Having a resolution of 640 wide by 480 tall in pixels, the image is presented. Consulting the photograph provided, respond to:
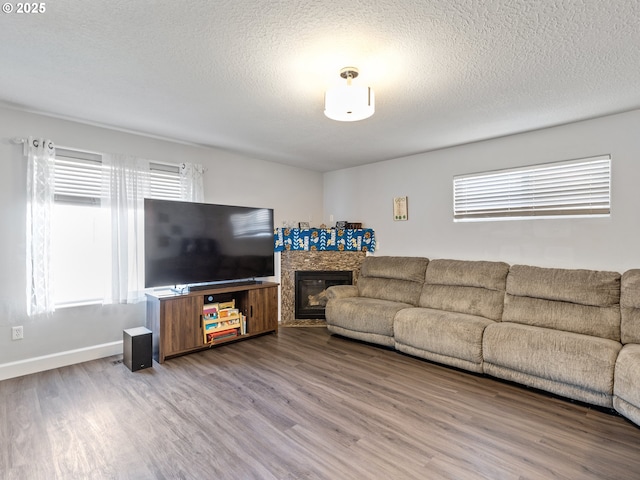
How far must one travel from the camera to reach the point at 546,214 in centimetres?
337

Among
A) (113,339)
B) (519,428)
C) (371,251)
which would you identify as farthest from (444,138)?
(113,339)

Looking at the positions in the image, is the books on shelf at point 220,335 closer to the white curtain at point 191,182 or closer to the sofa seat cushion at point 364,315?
the sofa seat cushion at point 364,315

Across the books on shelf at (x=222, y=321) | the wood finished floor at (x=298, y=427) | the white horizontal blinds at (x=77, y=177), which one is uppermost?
the white horizontal blinds at (x=77, y=177)

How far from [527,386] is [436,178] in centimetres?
254

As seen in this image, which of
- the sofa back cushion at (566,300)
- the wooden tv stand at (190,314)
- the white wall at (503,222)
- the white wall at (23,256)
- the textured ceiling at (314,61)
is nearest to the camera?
the textured ceiling at (314,61)

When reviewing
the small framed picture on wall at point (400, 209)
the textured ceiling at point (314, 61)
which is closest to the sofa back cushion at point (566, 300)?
the textured ceiling at point (314, 61)

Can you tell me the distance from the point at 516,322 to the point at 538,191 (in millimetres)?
1427

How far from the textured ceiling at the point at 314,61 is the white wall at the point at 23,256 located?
0.61 feet

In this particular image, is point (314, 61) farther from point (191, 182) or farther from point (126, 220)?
point (126, 220)

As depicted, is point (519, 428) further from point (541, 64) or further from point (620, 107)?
point (620, 107)

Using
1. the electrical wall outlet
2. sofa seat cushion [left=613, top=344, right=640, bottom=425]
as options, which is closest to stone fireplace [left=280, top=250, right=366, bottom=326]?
the electrical wall outlet

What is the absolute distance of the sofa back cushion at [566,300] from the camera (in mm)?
2688

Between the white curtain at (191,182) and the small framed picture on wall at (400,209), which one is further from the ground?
the white curtain at (191,182)

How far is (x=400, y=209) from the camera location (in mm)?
Answer: 4543
